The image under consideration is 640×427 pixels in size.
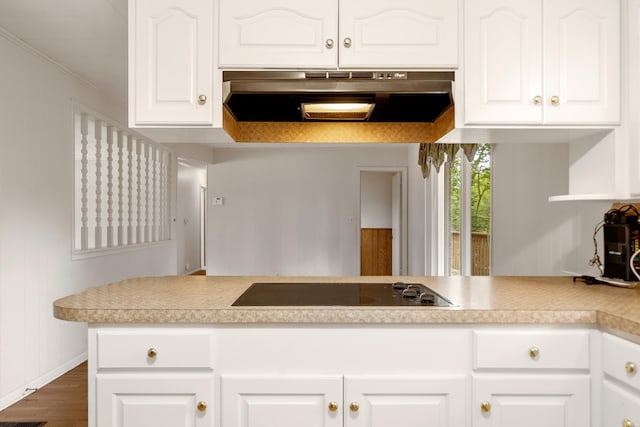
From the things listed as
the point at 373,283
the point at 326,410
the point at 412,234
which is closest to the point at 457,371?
the point at 326,410

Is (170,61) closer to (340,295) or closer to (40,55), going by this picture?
(340,295)

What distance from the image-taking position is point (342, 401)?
1.53 metres

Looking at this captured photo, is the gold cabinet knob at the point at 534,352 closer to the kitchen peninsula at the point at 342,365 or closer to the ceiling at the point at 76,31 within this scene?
the kitchen peninsula at the point at 342,365

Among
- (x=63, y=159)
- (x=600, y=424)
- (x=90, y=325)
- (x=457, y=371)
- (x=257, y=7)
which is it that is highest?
(x=257, y=7)

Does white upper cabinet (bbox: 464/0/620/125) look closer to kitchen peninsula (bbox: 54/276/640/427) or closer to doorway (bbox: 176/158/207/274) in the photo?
kitchen peninsula (bbox: 54/276/640/427)

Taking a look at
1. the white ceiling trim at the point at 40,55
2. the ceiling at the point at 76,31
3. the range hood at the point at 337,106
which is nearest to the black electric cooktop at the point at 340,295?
the range hood at the point at 337,106

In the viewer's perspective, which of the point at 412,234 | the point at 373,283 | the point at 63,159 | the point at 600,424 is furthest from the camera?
the point at 412,234

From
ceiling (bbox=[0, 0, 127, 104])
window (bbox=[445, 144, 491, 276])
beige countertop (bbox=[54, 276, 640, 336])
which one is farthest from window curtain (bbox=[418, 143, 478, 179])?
ceiling (bbox=[0, 0, 127, 104])

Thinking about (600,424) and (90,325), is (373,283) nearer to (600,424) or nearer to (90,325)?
(600,424)

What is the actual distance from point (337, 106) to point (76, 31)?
6.30 ft

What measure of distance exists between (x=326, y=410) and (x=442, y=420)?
0.40 meters

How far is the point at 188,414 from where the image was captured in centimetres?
153

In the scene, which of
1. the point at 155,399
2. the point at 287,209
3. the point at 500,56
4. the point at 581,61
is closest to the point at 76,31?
the point at 155,399

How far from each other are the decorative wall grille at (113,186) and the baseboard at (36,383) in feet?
3.08
